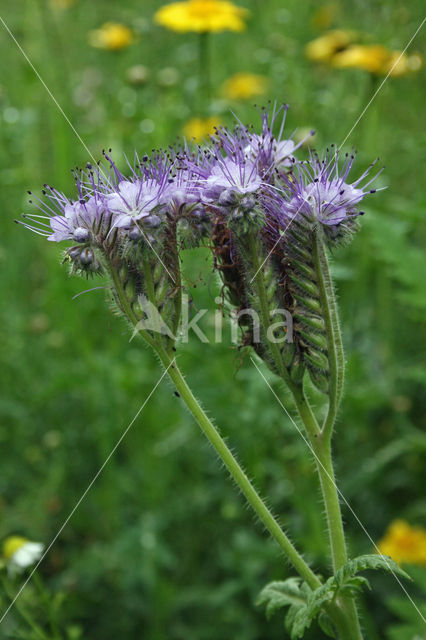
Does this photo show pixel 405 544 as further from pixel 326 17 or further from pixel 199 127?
pixel 326 17

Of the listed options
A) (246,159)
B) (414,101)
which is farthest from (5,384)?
(414,101)

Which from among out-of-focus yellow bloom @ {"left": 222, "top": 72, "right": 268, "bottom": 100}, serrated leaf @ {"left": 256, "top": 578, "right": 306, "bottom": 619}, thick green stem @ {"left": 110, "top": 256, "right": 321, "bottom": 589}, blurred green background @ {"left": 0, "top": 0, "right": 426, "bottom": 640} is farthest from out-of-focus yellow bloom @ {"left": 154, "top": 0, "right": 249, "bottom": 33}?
serrated leaf @ {"left": 256, "top": 578, "right": 306, "bottom": 619}

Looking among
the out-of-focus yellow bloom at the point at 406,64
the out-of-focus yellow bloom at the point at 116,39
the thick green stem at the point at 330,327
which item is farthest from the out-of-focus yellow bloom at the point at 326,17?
the thick green stem at the point at 330,327

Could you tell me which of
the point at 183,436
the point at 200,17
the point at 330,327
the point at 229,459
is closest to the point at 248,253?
the point at 330,327

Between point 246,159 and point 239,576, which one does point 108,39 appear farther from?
point 239,576

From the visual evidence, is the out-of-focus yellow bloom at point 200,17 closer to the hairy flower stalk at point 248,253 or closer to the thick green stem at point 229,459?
the hairy flower stalk at point 248,253
